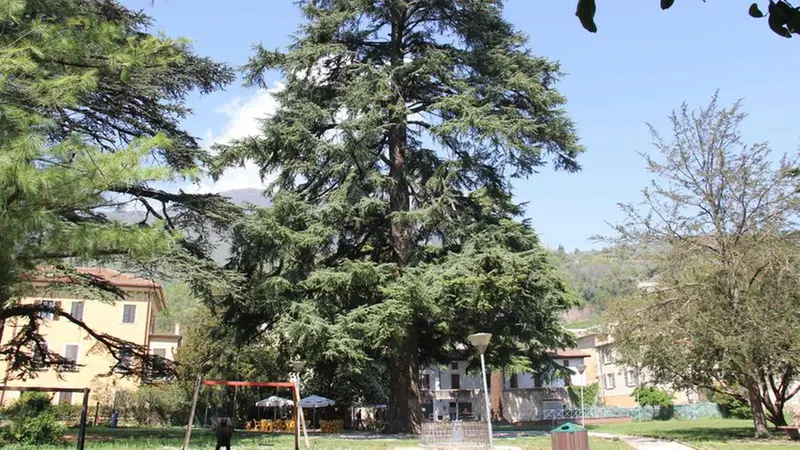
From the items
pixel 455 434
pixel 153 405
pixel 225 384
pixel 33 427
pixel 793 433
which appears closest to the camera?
pixel 225 384

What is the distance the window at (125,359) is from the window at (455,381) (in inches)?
1610

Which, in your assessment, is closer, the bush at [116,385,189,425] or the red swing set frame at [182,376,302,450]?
the red swing set frame at [182,376,302,450]

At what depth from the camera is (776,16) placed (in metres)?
2.61

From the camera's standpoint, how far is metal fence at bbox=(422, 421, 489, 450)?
16.4 metres

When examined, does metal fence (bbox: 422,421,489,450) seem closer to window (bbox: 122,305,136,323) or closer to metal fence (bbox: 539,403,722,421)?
metal fence (bbox: 539,403,722,421)

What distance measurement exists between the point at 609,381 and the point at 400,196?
150 ft

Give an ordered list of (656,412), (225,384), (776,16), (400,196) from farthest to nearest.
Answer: (656,412) → (400,196) → (225,384) → (776,16)

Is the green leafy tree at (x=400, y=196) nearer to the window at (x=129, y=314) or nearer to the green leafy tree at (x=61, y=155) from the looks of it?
the green leafy tree at (x=61, y=155)

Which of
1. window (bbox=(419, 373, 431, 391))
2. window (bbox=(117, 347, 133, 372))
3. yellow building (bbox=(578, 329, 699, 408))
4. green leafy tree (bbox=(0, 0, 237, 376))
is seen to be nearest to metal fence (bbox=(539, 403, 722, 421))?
yellow building (bbox=(578, 329, 699, 408))

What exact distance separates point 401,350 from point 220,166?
937cm

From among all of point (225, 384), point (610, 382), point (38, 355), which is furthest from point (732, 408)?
point (38, 355)

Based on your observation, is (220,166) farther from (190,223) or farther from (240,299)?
(240,299)

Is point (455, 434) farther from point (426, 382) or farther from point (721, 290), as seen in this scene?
point (426, 382)

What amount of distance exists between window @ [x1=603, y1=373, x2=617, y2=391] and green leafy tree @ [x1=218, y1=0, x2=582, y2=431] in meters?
40.6
